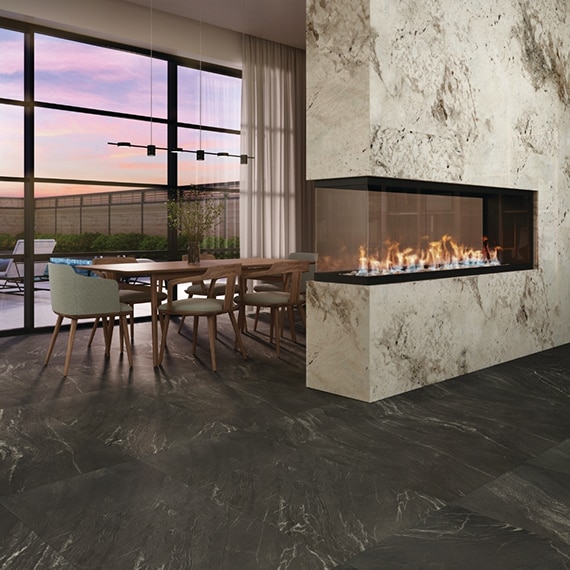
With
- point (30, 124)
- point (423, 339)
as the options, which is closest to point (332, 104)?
point (423, 339)

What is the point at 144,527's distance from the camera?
7.67 ft

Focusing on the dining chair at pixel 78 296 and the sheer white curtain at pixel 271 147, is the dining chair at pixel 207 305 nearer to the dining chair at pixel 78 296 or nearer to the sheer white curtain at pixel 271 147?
the dining chair at pixel 78 296

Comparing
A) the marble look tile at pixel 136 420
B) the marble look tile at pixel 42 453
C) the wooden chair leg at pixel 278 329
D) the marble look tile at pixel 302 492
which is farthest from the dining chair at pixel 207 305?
the marble look tile at pixel 302 492

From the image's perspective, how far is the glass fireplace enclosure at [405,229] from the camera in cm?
406

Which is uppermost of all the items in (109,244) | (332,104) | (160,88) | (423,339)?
(160,88)

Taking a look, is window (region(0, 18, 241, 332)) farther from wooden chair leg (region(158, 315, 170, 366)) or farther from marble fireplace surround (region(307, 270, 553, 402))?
marble fireplace surround (region(307, 270, 553, 402))

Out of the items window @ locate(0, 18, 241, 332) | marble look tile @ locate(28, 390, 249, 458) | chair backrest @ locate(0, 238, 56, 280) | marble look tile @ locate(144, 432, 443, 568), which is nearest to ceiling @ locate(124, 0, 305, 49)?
window @ locate(0, 18, 241, 332)

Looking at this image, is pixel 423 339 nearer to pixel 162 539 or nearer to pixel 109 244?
pixel 162 539

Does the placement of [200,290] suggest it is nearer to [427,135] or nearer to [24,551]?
[427,135]

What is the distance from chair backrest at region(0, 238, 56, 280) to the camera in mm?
6547

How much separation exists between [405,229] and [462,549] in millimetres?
2462

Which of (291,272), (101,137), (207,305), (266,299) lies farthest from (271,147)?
(207,305)

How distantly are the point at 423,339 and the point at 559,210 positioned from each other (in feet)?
7.72

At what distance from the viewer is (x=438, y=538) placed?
227 cm
